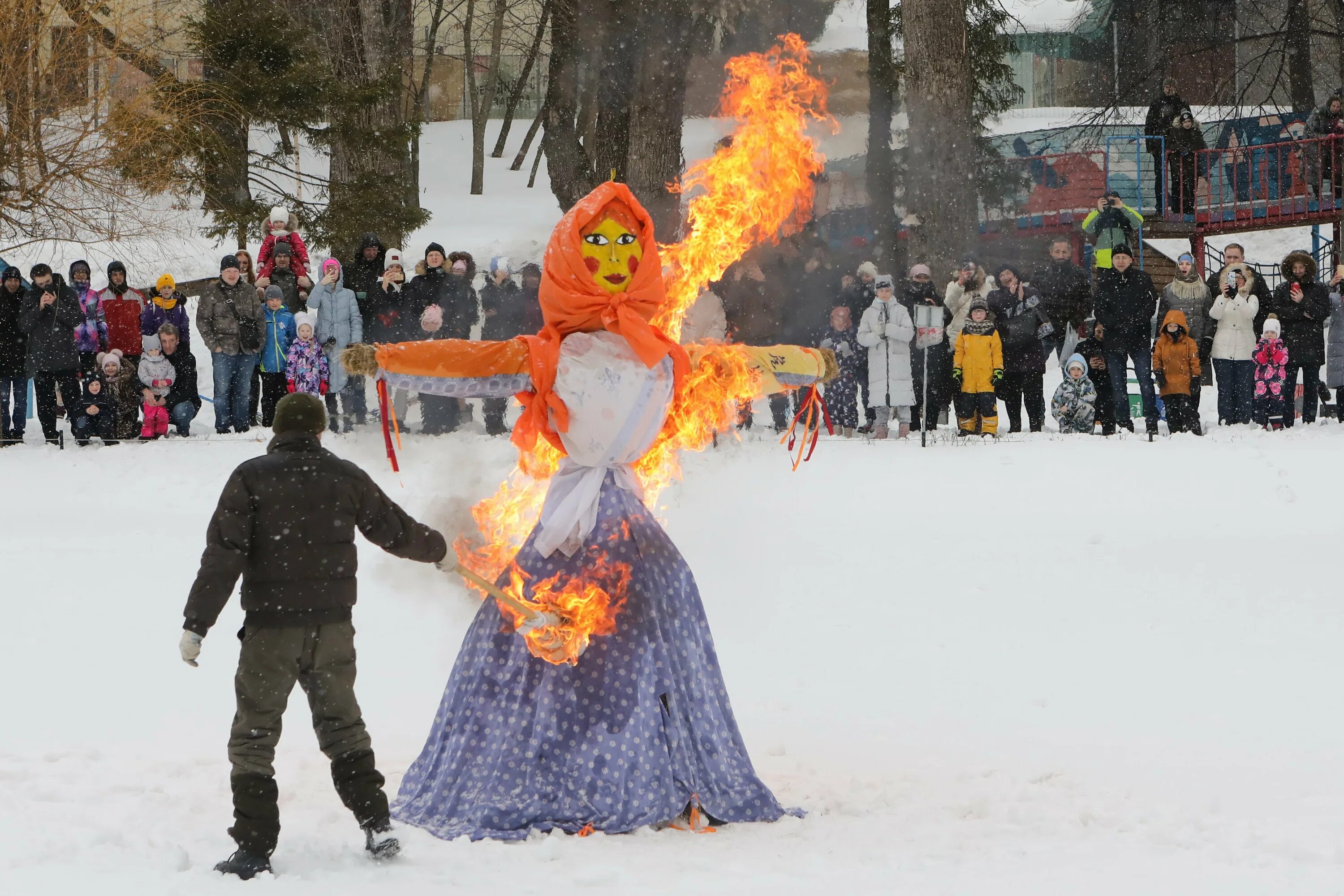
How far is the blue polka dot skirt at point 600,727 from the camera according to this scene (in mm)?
5203

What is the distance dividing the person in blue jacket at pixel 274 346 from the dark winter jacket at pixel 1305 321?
8.88m

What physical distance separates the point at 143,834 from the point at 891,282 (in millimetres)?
9764

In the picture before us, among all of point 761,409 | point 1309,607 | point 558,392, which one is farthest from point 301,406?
point 761,409

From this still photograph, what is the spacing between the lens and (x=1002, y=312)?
1391cm

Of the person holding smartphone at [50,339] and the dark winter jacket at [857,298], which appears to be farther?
the person holding smartphone at [50,339]

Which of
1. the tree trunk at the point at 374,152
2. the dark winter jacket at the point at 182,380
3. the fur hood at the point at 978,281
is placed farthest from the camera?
the tree trunk at the point at 374,152

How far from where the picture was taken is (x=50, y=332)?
45.7ft

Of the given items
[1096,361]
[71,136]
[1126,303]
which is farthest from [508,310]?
[71,136]

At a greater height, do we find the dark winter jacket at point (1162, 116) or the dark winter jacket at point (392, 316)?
the dark winter jacket at point (1162, 116)

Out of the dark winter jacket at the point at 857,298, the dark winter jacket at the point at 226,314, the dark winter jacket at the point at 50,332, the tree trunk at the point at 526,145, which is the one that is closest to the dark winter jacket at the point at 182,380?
the dark winter jacket at the point at 226,314

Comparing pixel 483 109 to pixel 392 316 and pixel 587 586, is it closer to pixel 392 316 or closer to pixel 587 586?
pixel 392 316

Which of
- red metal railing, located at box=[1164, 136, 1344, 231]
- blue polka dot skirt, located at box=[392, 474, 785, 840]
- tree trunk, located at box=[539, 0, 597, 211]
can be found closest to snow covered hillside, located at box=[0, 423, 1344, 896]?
blue polka dot skirt, located at box=[392, 474, 785, 840]

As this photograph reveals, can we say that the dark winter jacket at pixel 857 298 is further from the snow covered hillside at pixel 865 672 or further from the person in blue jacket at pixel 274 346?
the person in blue jacket at pixel 274 346

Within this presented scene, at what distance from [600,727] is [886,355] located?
28.4 ft
